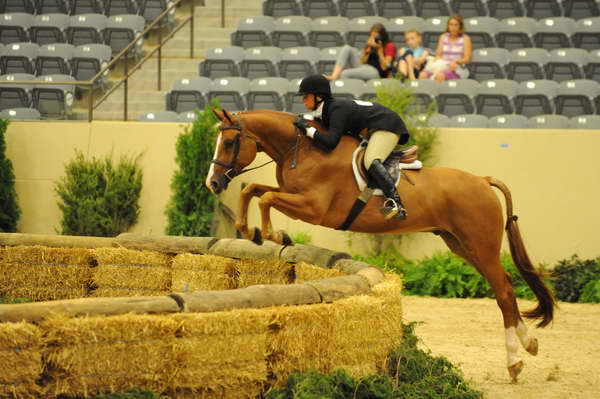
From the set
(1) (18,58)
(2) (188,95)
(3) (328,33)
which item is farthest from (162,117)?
(3) (328,33)

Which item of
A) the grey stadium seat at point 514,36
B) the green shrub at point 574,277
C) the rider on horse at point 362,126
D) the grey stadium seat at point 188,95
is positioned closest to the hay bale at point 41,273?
the rider on horse at point 362,126

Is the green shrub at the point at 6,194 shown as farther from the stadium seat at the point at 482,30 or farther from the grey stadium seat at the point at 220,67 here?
the stadium seat at the point at 482,30

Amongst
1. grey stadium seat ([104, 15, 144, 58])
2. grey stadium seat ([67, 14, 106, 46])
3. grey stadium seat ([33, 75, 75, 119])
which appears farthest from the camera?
grey stadium seat ([67, 14, 106, 46])

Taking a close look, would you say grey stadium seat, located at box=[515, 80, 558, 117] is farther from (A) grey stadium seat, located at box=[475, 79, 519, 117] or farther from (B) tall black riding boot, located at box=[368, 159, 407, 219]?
(B) tall black riding boot, located at box=[368, 159, 407, 219]

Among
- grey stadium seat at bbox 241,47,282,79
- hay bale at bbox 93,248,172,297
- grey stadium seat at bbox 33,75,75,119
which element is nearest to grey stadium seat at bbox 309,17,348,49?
grey stadium seat at bbox 241,47,282,79

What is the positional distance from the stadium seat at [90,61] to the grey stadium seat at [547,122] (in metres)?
6.25

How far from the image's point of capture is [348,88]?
38.3 ft

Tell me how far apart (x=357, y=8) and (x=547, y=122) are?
4.50m

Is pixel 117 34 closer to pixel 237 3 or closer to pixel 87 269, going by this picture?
pixel 237 3

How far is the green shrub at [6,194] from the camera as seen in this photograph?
11461mm

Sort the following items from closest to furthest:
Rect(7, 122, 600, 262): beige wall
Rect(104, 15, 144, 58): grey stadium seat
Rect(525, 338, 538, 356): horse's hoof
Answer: Rect(525, 338, 538, 356): horse's hoof, Rect(7, 122, 600, 262): beige wall, Rect(104, 15, 144, 58): grey stadium seat

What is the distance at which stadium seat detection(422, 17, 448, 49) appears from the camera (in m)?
13.7

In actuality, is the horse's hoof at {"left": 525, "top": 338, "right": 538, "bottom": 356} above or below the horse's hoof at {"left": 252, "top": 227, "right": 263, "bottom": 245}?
below

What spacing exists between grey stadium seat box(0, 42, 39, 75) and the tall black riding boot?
311 inches
